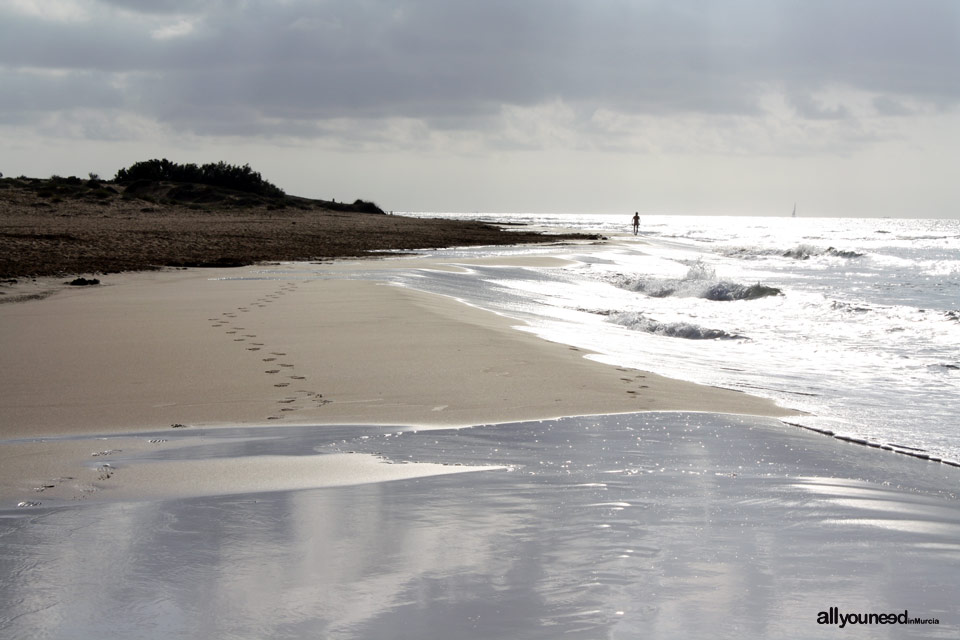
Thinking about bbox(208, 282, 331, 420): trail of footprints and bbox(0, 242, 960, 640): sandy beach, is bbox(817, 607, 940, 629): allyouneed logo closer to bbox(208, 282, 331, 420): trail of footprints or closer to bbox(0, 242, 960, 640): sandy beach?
bbox(0, 242, 960, 640): sandy beach

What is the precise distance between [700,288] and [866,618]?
1482 cm

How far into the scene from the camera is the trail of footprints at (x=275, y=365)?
517 cm

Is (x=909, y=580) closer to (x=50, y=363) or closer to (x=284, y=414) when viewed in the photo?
(x=284, y=414)

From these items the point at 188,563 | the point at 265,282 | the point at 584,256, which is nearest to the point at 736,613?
the point at 188,563

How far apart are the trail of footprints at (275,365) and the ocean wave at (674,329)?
4.69 m

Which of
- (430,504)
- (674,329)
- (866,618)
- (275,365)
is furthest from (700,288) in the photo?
(866,618)

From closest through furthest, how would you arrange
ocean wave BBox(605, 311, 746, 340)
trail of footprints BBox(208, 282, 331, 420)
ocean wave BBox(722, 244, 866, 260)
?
trail of footprints BBox(208, 282, 331, 420) < ocean wave BBox(605, 311, 746, 340) < ocean wave BBox(722, 244, 866, 260)

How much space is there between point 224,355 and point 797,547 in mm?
4827

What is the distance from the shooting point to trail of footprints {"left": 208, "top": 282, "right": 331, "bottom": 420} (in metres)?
5.17

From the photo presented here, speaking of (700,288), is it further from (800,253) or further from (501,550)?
(800,253)

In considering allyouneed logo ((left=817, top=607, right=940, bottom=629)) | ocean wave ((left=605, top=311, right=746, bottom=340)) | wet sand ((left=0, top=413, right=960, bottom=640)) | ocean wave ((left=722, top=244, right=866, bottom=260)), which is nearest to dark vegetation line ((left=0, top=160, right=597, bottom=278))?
ocean wave ((left=605, top=311, right=746, bottom=340))

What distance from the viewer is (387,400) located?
530 cm

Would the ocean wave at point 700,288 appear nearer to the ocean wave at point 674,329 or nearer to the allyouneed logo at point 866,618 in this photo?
the ocean wave at point 674,329

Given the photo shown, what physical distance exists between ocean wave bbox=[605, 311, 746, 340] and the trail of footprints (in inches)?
184
